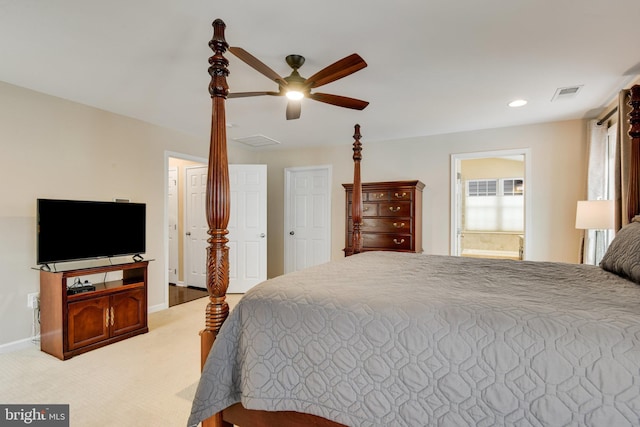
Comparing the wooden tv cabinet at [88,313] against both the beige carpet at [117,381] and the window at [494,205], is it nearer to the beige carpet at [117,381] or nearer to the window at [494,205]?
the beige carpet at [117,381]

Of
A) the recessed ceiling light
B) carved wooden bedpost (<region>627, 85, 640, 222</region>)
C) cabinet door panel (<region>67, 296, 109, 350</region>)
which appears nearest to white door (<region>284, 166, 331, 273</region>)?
the recessed ceiling light

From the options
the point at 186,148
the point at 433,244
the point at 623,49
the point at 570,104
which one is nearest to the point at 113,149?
the point at 186,148

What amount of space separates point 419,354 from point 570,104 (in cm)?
366

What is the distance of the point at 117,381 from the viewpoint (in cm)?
239

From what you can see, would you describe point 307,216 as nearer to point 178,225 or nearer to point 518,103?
point 178,225

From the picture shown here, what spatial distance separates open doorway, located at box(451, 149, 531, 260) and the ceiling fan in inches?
234

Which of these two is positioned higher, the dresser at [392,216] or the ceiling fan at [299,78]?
the ceiling fan at [299,78]

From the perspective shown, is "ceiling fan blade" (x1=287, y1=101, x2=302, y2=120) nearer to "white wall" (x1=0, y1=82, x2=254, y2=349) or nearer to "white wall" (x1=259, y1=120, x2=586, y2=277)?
"white wall" (x1=0, y1=82, x2=254, y2=349)

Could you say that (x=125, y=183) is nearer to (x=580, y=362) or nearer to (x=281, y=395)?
(x=281, y=395)

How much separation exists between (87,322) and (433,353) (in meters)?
3.17

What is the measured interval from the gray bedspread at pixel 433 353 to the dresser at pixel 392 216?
278cm

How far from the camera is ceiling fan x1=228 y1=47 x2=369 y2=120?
2.01 m

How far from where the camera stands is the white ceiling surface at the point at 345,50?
1.85 meters

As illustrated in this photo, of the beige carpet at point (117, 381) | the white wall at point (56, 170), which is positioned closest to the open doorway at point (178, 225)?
the white wall at point (56, 170)
